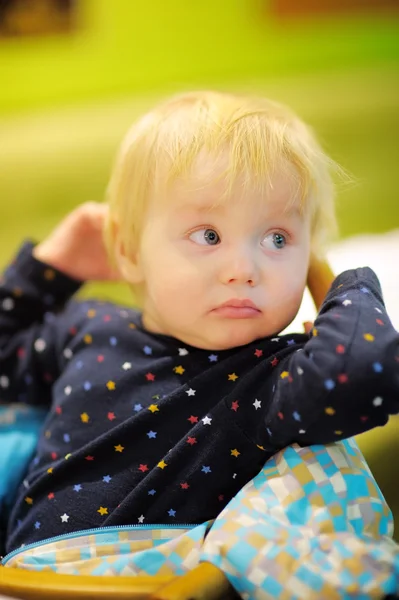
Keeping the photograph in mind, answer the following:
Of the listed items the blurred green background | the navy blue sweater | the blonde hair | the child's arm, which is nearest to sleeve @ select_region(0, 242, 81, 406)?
the child's arm

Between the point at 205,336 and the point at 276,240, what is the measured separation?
0.12m

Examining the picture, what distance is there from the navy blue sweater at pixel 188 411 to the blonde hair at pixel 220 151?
12cm

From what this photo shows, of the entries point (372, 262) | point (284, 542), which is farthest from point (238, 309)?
point (372, 262)

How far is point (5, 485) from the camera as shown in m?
0.85

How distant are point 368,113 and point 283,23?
379 millimetres

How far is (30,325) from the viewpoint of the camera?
1026 millimetres

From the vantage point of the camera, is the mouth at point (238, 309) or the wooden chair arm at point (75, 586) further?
the mouth at point (238, 309)

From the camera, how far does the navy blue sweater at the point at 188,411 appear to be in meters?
0.61

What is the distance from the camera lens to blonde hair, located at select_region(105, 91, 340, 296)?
708mm

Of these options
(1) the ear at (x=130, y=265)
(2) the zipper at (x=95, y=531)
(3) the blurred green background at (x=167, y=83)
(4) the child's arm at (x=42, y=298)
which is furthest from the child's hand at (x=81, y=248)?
(3) the blurred green background at (x=167, y=83)

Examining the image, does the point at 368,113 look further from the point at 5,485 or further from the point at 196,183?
the point at 5,485

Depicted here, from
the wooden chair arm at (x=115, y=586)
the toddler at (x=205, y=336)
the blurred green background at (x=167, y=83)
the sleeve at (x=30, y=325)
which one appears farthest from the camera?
the blurred green background at (x=167, y=83)

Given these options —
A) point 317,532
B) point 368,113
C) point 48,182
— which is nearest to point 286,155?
point 317,532

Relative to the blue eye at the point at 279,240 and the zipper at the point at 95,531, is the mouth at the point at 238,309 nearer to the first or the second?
the blue eye at the point at 279,240
